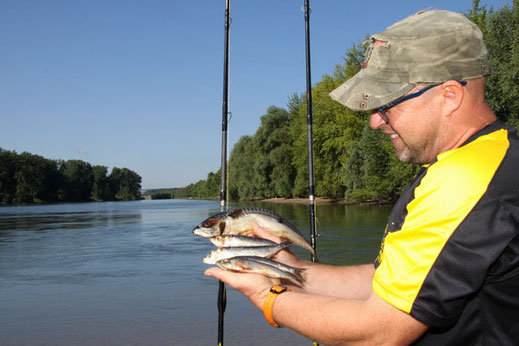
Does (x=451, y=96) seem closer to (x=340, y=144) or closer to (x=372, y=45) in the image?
(x=372, y=45)

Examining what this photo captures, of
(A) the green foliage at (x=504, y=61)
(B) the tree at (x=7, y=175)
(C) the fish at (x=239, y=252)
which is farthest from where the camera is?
(B) the tree at (x=7, y=175)

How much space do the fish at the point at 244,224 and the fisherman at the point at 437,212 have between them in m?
0.94

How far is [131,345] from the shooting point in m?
6.94

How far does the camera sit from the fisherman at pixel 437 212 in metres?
1.57

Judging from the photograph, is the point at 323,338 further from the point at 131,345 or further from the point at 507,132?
the point at 131,345

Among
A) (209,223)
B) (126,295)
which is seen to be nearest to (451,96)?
(209,223)

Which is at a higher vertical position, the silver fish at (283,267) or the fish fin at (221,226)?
the fish fin at (221,226)

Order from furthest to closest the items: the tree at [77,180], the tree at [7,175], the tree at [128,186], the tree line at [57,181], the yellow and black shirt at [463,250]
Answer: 1. the tree at [128,186]
2. the tree at [77,180]
3. the tree line at [57,181]
4. the tree at [7,175]
5. the yellow and black shirt at [463,250]

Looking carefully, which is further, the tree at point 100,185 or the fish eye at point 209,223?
the tree at point 100,185

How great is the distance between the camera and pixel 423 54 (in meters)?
1.87

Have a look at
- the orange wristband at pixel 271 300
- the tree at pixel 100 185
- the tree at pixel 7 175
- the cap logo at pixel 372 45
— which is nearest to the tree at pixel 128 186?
the tree at pixel 100 185

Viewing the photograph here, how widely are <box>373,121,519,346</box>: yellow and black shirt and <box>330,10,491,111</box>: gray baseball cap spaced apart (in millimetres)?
311

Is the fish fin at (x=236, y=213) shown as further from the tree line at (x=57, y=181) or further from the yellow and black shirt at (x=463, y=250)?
the tree line at (x=57, y=181)

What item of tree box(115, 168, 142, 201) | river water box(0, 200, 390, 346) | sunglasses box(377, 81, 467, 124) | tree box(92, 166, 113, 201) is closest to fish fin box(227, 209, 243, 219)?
sunglasses box(377, 81, 467, 124)
